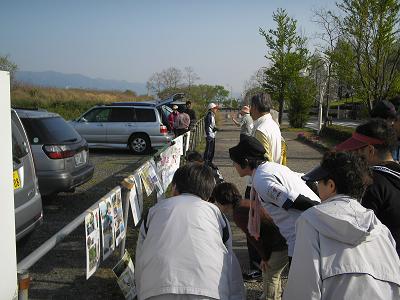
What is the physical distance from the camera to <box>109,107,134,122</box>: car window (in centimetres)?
1528

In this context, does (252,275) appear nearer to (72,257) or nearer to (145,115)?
(72,257)

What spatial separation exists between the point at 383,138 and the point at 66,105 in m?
31.3

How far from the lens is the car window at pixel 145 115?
49.8ft

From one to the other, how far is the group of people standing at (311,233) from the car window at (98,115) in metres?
12.8

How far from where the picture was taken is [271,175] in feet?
10.6

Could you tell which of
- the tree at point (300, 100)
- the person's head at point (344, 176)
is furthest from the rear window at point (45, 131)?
the tree at point (300, 100)

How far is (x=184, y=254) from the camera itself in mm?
2277

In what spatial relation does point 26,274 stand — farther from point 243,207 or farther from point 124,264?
point 243,207

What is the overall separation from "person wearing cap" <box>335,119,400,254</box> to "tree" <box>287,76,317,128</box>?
26.3m

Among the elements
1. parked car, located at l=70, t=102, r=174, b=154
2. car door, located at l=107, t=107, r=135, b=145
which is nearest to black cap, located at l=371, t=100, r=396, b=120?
parked car, located at l=70, t=102, r=174, b=154

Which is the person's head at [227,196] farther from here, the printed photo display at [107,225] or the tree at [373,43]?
the tree at [373,43]

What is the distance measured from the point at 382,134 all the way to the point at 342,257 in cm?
128

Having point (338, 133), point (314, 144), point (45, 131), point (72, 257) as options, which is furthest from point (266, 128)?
point (338, 133)

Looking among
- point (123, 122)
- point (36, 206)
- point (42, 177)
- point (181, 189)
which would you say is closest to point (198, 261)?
point (181, 189)
